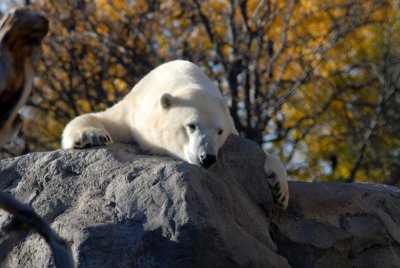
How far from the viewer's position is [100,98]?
10.1 m

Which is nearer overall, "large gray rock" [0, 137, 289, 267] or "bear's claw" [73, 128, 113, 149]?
"large gray rock" [0, 137, 289, 267]

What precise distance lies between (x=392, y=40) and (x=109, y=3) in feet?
12.3

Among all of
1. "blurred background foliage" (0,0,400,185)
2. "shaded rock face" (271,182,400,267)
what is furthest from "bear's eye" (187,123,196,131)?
"blurred background foliage" (0,0,400,185)

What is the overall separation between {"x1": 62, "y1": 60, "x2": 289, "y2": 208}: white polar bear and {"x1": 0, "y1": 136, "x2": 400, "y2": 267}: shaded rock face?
130mm

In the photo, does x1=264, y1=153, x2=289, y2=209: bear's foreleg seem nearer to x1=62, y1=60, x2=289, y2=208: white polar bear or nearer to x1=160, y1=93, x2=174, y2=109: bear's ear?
x1=62, y1=60, x2=289, y2=208: white polar bear

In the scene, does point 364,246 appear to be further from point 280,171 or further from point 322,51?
point 322,51

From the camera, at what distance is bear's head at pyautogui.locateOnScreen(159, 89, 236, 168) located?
5449 millimetres

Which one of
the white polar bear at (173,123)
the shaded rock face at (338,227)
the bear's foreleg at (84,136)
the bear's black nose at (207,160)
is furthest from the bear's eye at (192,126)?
the shaded rock face at (338,227)

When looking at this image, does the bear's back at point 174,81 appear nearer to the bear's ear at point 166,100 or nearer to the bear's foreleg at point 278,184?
the bear's ear at point 166,100

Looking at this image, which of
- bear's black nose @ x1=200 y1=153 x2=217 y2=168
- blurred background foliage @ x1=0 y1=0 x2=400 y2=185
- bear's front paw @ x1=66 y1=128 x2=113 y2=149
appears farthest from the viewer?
blurred background foliage @ x1=0 y1=0 x2=400 y2=185

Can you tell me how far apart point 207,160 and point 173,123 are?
60 centimetres

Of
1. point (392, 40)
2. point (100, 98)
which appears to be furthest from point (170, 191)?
point (392, 40)

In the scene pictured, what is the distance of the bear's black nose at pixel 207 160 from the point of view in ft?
17.3

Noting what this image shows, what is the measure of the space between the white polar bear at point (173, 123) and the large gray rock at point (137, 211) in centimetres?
20
